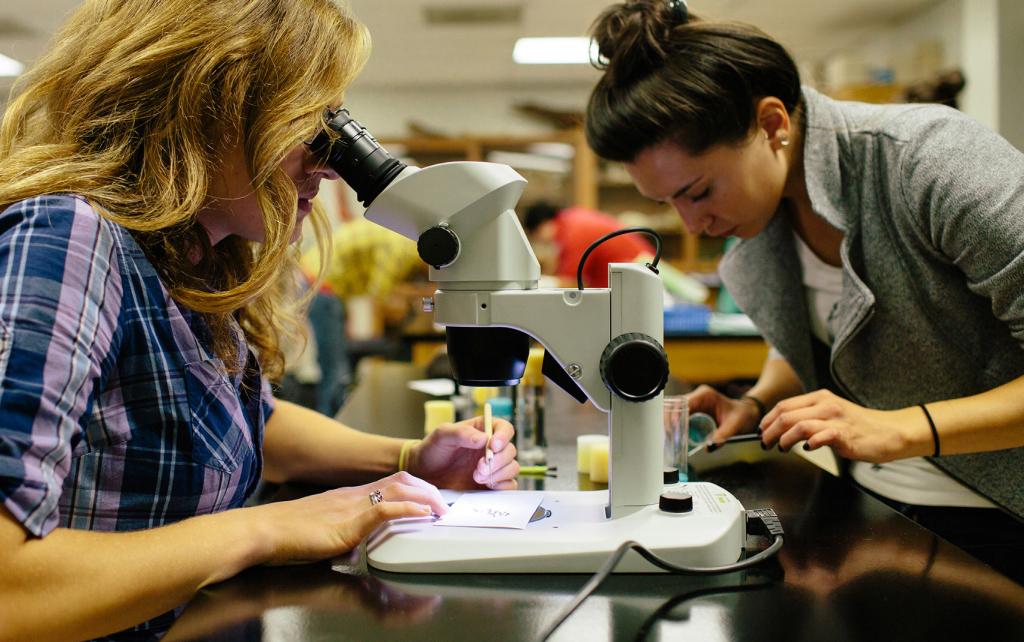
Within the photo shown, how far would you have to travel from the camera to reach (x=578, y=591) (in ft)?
2.39

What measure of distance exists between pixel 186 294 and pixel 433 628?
43 cm

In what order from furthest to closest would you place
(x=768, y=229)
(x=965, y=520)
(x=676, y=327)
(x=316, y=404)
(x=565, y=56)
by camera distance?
(x=565, y=56)
(x=316, y=404)
(x=676, y=327)
(x=768, y=229)
(x=965, y=520)

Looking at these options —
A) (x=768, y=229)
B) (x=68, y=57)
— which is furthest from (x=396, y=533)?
(x=768, y=229)

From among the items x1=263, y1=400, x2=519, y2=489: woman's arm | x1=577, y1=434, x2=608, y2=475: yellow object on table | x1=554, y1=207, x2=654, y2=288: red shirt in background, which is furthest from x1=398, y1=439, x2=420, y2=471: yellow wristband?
x1=554, y1=207, x2=654, y2=288: red shirt in background

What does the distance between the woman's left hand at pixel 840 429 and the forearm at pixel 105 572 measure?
625 millimetres

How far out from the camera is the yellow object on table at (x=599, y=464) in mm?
1131

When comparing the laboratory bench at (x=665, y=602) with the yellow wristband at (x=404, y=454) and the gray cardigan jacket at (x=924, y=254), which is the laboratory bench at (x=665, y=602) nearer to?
the yellow wristband at (x=404, y=454)

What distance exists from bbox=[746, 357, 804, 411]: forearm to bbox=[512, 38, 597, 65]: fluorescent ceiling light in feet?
14.8

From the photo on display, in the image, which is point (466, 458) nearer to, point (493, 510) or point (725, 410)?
point (493, 510)

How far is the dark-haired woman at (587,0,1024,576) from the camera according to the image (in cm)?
107

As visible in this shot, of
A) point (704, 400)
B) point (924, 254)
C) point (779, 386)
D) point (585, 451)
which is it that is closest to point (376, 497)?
point (585, 451)

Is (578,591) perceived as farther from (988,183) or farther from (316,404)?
(316,404)

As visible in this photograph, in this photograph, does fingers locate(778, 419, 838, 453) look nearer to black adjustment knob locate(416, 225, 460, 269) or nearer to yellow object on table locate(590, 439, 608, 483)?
yellow object on table locate(590, 439, 608, 483)

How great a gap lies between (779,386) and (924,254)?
43 cm
